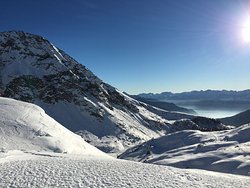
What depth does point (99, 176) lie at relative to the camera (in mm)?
12141

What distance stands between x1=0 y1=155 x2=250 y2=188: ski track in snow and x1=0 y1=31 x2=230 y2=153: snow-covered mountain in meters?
75.8

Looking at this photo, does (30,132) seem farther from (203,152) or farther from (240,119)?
(240,119)

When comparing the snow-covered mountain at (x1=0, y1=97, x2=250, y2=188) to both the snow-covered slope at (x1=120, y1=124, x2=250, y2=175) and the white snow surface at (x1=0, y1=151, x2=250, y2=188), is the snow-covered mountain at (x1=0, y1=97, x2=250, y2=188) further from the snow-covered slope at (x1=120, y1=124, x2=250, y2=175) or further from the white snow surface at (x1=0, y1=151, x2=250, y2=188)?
the snow-covered slope at (x1=120, y1=124, x2=250, y2=175)

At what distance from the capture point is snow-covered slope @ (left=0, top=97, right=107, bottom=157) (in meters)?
21.9

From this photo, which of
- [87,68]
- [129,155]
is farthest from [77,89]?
[129,155]

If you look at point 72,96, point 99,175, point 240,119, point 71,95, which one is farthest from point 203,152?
point 240,119

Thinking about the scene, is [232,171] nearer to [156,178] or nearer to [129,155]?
[156,178]

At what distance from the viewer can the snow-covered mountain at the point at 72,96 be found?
108m

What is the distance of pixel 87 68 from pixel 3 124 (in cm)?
14778

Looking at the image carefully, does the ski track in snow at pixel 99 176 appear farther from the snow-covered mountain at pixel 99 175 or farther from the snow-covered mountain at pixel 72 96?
the snow-covered mountain at pixel 72 96

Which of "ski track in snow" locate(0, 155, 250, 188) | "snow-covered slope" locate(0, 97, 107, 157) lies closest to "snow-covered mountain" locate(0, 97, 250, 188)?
"ski track in snow" locate(0, 155, 250, 188)

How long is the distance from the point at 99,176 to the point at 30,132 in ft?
45.4

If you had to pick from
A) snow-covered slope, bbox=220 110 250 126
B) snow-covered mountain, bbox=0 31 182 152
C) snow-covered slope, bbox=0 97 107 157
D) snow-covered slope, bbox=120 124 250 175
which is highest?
snow-covered slope, bbox=220 110 250 126

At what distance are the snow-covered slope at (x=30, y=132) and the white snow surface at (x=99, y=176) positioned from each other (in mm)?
7185
